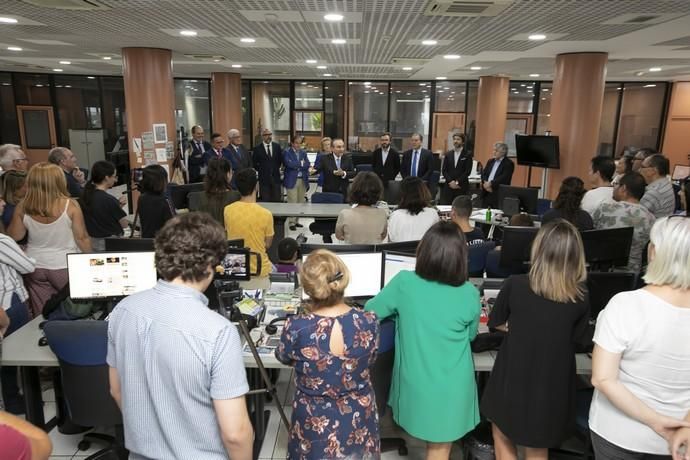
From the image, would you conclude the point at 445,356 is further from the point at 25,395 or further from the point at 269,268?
the point at 25,395

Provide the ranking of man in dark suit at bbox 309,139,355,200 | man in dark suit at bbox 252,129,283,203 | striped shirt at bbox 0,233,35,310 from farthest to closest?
man in dark suit at bbox 252,129,283,203 → man in dark suit at bbox 309,139,355,200 → striped shirt at bbox 0,233,35,310

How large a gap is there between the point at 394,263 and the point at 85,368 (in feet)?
6.52

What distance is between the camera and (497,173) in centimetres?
802

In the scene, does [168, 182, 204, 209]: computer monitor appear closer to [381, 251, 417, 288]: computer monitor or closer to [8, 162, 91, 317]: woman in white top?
[8, 162, 91, 317]: woman in white top

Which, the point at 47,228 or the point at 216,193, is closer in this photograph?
the point at 47,228

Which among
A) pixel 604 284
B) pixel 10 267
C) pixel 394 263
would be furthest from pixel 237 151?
pixel 604 284

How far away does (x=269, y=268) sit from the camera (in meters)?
4.06

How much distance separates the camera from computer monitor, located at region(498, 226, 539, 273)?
3.64m

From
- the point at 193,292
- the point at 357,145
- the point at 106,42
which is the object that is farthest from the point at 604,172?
the point at 357,145

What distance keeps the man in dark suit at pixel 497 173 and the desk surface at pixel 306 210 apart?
2.55 metres

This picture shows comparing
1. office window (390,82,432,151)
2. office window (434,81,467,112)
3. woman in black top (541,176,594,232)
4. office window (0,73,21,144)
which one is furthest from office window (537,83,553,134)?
office window (0,73,21,144)

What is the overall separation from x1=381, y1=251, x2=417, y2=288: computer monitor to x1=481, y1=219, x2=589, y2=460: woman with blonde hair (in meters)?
0.94

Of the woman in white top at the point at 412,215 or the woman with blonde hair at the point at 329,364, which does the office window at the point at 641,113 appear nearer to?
the woman in white top at the point at 412,215

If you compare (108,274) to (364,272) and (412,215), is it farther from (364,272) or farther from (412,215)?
(412,215)
